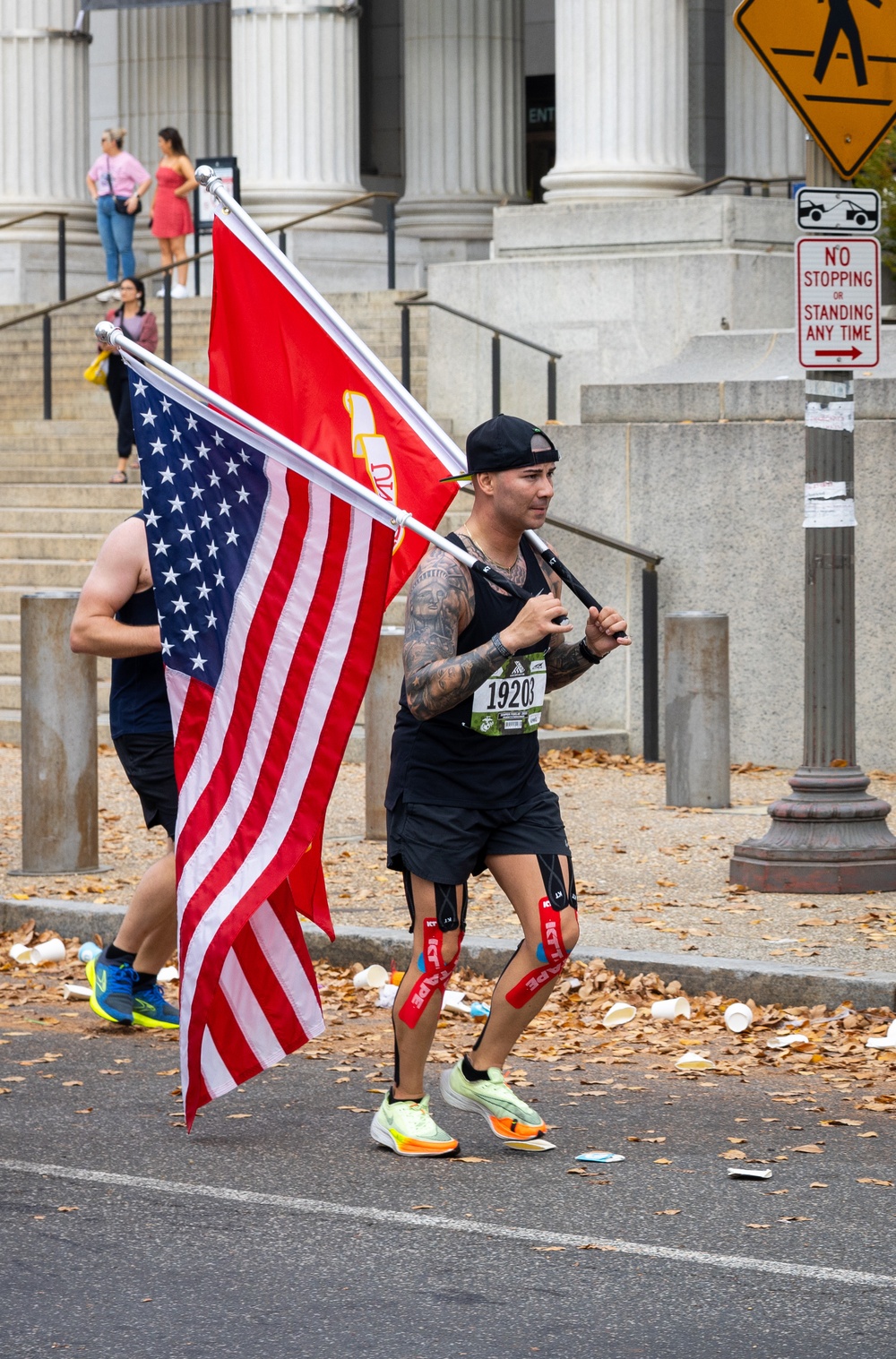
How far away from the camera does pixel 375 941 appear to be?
8.91 m

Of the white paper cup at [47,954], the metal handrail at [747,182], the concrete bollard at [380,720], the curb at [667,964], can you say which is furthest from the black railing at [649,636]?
the white paper cup at [47,954]

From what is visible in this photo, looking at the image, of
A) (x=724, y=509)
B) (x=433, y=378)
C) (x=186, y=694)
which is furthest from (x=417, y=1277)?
(x=433, y=378)

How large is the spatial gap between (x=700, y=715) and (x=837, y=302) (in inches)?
123

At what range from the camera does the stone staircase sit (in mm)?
16953

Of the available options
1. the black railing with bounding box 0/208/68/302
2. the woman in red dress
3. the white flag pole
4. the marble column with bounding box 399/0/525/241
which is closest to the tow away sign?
the white flag pole

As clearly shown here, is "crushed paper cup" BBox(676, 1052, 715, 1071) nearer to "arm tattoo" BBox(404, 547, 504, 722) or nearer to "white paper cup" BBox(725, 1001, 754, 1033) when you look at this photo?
"white paper cup" BBox(725, 1001, 754, 1033)

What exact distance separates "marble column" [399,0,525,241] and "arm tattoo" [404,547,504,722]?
61.9 feet

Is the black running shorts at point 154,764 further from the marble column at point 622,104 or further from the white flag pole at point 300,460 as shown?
the marble column at point 622,104

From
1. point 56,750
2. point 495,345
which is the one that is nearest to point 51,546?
point 495,345

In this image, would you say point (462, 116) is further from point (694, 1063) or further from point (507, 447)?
point (507, 447)

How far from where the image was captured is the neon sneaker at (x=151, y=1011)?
7969 mm

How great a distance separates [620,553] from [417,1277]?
9.65m

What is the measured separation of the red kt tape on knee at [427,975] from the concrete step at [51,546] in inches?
438

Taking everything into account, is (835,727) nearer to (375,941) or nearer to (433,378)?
(375,941)
